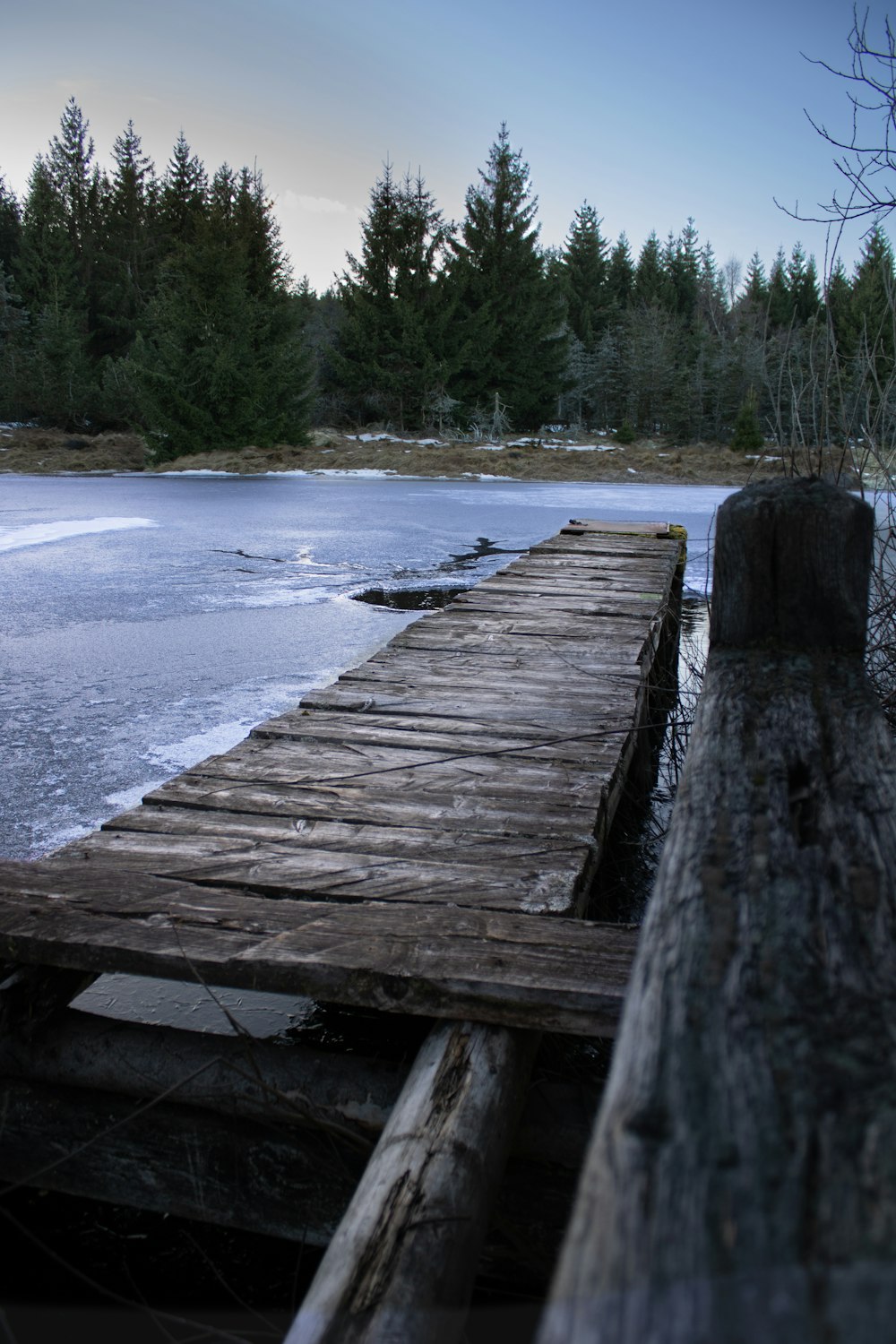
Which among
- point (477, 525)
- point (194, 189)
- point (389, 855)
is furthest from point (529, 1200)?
point (194, 189)

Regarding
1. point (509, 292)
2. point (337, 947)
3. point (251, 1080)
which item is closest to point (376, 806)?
point (337, 947)

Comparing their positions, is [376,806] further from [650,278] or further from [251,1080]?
[650,278]

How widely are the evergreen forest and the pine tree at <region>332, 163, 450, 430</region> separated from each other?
0.21 ft

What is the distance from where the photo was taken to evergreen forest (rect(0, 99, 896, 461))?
81.8 ft

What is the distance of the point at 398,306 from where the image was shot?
32.8 m

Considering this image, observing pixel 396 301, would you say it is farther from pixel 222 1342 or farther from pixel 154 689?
pixel 222 1342

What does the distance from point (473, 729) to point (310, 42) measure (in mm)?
36846

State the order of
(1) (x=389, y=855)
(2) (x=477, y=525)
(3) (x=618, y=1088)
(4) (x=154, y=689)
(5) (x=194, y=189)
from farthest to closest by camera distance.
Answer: (5) (x=194, y=189) → (2) (x=477, y=525) → (4) (x=154, y=689) → (1) (x=389, y=855) → (3) (x=618, y=1088)

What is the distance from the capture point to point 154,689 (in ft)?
15.2

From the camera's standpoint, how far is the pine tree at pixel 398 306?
33.1 m

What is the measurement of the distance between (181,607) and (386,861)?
500 centimetres

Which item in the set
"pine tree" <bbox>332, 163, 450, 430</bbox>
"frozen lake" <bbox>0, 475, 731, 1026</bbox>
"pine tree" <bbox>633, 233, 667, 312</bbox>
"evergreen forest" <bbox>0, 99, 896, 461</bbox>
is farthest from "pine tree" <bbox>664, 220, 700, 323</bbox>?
"frozen lake" <bbox>0, 475, 731, 1026</bbox>

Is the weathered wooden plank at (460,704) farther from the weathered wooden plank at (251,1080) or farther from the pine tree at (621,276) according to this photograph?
the pine tree at (621,276)

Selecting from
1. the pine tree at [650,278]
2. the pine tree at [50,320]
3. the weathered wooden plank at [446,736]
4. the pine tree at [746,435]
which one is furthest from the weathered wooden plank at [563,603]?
the pine tree at [650,278]
